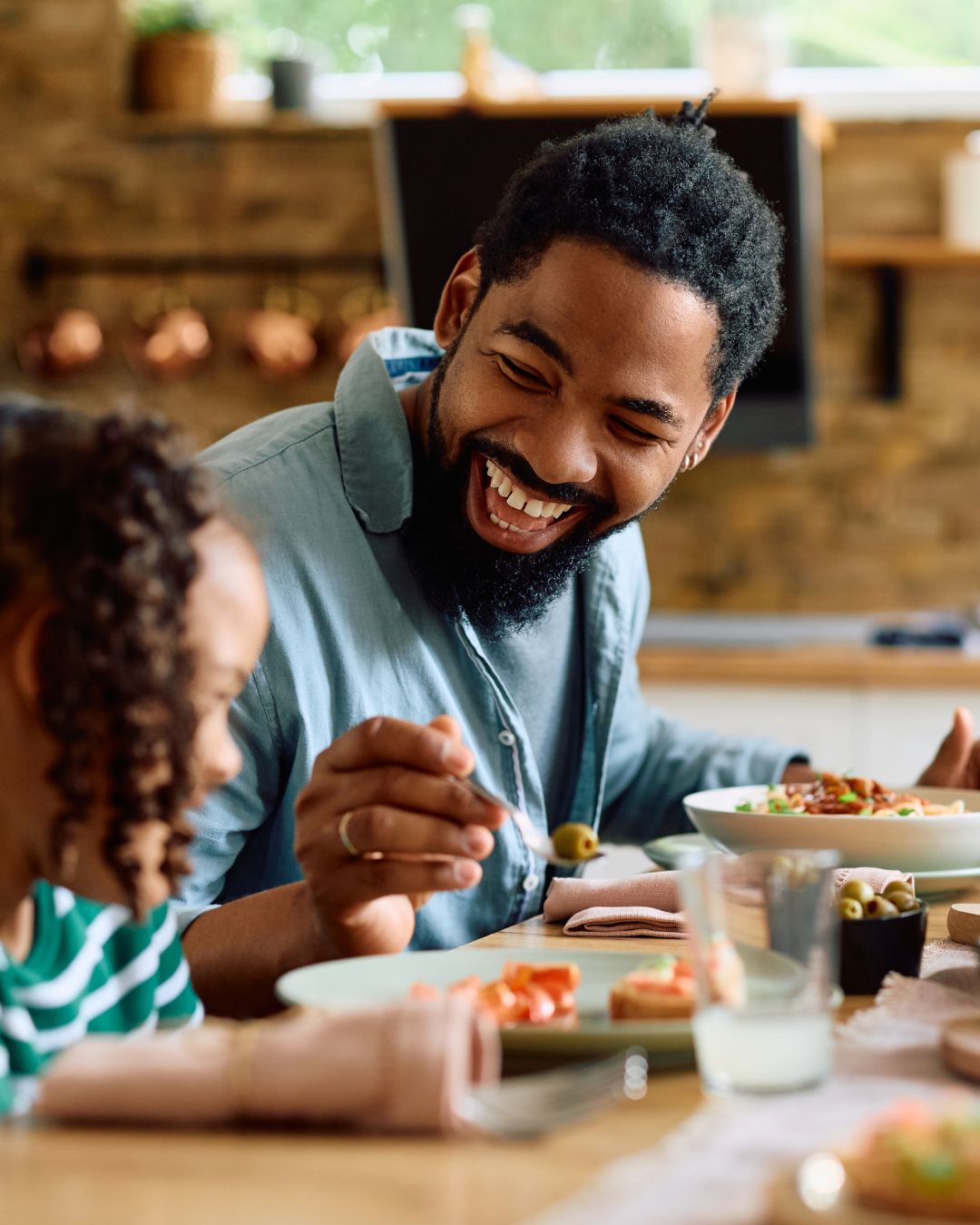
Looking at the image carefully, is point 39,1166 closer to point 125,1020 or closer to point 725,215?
point 125,1020

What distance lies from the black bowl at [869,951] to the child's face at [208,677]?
415mm

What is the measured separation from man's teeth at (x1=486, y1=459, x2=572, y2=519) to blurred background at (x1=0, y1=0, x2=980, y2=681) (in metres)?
2.13

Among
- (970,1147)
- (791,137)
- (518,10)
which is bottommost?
(970,1147)

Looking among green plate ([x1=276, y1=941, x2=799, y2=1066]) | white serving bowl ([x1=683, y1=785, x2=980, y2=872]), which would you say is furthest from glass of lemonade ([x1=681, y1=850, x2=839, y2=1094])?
white serving bowl ([x1=683, y1=785, x2=980, y2=872])

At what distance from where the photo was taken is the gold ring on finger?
3.59 ft

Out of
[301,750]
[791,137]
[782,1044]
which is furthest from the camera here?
[791,137]

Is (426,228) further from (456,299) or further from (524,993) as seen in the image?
(524,993)

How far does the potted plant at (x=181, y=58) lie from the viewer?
156 inches

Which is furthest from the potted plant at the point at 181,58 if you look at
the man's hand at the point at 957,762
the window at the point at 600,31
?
the man's hand at the point at 957,762

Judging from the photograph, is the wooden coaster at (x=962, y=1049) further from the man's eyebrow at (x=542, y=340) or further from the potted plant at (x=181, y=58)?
the potted plant at (x=181, y=58)

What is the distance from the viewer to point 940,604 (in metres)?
3.88

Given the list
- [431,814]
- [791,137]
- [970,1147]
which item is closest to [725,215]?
[431,814]

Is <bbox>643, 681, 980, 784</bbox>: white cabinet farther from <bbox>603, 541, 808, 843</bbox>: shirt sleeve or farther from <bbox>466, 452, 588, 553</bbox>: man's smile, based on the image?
<bbox>466, 452, 588, 553</bbox>: man's smile

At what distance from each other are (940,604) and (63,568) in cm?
330
